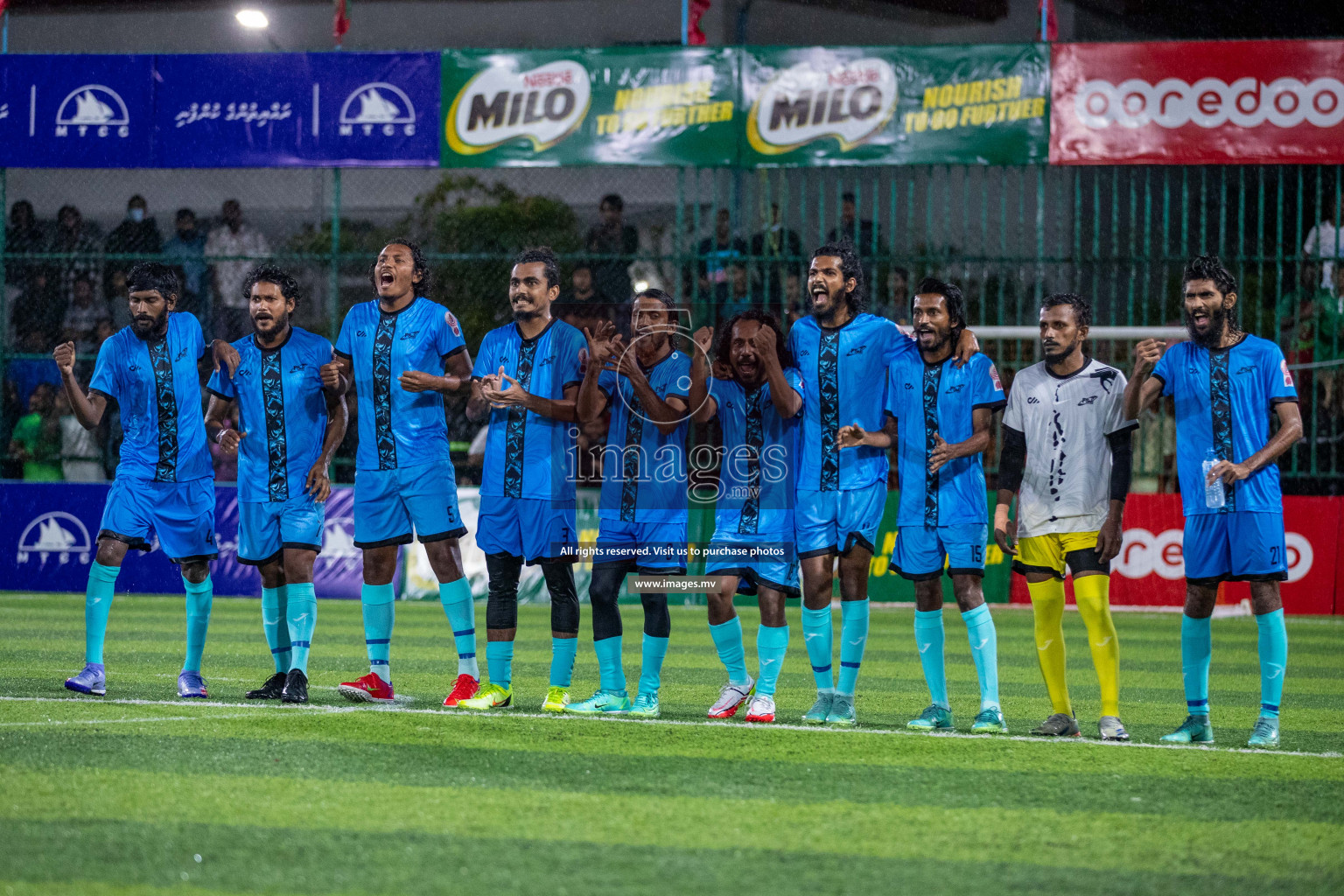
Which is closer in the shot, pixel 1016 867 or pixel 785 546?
pixel 1016 867

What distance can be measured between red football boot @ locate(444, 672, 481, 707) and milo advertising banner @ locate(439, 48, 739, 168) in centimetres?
911

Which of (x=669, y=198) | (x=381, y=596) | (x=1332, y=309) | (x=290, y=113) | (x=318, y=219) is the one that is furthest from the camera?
(x=318, y=219)

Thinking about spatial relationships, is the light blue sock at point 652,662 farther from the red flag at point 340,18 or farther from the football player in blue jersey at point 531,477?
the red flag at point 340,18

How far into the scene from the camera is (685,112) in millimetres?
15344

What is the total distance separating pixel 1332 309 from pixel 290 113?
1094 centimetres

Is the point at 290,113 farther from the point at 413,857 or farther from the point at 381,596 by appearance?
the point at 413,857

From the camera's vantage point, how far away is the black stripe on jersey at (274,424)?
7496 millimetres

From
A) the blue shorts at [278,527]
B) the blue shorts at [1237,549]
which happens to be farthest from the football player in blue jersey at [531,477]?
the blue shorts at [1237,549]

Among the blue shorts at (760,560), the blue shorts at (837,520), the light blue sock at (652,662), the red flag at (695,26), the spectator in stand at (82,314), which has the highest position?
the red flag at (695,26)

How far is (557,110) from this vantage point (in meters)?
15.5

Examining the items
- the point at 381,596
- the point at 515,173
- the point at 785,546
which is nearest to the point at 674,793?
the point at 785,546

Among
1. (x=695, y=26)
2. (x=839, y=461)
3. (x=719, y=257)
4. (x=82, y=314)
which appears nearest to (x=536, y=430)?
(x=839, y=461)

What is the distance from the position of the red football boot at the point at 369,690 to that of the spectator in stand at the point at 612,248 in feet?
27.8

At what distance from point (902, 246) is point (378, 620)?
9381 millimetres
